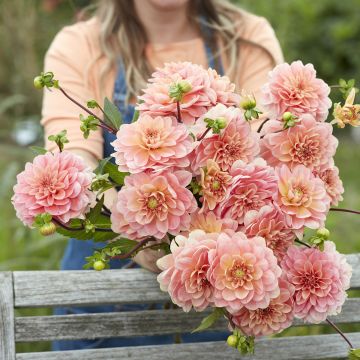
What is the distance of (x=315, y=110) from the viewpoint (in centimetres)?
121

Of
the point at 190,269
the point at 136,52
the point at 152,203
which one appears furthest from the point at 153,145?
the point at 136,52

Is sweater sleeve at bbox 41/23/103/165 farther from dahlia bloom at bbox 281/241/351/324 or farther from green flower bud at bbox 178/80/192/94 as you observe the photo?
dahlia bloom at bbox 281/241/351/324

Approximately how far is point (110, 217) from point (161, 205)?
0.46 ft

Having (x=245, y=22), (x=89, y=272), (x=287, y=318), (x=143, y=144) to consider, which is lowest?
(x=287, y=318)

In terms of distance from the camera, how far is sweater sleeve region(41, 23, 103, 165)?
1722 millimetres

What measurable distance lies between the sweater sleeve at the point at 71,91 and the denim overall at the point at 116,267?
0.24ft

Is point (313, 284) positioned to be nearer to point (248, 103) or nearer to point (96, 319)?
point (248, 103)

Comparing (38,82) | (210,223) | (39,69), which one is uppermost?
(39,69)

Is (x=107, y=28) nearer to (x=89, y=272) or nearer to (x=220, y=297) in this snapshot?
(x=89, y=272)

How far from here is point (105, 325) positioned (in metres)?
1.38

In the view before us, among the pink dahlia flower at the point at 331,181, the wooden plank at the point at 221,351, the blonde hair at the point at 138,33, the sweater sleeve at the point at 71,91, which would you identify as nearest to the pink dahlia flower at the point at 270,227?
the pink dahlia flower at the point at 331,181

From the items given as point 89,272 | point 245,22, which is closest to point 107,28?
point 245,22

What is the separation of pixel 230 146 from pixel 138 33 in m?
0.93

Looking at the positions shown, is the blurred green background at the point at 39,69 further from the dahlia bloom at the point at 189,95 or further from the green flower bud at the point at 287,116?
the green flower bud at the point at 287,116
